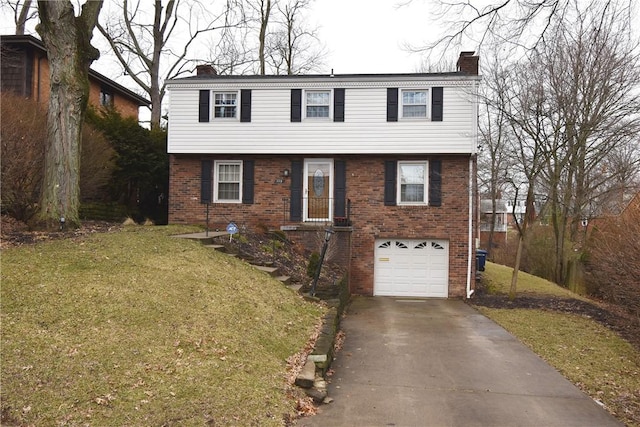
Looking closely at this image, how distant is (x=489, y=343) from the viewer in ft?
29.4

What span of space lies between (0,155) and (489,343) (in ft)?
32.5

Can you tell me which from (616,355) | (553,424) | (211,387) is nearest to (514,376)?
(553,424)

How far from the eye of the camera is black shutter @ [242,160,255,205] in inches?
647

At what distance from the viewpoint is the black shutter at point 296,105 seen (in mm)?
16094

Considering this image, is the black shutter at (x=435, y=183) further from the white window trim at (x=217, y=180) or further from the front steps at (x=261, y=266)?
the front steps at (x=261, y=266)

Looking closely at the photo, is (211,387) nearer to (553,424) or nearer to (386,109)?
(553,424)

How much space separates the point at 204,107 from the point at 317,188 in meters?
4.59

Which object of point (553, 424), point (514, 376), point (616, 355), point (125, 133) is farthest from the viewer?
point (125, 133)

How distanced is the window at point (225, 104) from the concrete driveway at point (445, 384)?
902 cm

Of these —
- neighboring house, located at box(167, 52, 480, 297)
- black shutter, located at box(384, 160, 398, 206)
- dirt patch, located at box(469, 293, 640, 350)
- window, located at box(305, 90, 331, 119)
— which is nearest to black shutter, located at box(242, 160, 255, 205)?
neighboring house, located at box(167, 52, 480, 297)

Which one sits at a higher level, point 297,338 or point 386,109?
point 386,109

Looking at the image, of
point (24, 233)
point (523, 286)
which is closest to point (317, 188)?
point (523, 286)

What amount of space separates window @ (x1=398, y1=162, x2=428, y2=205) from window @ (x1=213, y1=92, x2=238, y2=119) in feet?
18.9

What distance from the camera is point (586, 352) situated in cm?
847
